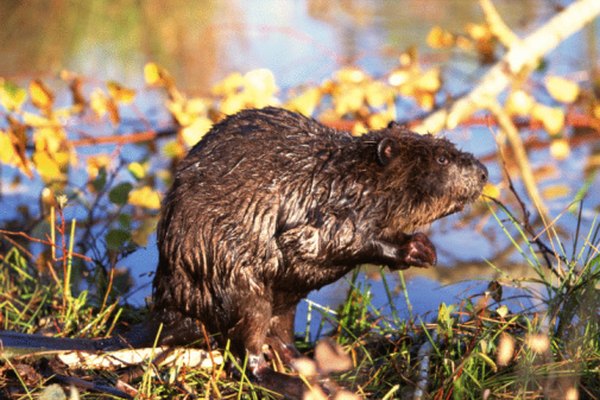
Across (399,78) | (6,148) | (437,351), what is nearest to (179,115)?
(6,148)

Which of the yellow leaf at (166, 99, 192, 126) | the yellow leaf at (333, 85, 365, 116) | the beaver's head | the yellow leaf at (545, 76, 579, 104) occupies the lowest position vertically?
the beaver's head

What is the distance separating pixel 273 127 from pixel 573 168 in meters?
3.03

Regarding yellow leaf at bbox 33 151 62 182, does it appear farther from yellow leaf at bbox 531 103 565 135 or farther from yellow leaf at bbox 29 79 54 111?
yellow leaf at bbox 531 103 565 135

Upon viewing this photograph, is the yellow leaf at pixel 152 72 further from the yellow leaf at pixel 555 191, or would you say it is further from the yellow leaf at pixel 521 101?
Result: the yellow leaf at pixel 555 191

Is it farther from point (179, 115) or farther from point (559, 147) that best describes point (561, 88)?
point (179, 115)

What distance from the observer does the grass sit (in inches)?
93.3

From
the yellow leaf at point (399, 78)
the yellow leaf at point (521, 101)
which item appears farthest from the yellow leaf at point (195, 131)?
the yellow leaf at point (521, 101)

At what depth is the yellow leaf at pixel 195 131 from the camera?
4.08 m

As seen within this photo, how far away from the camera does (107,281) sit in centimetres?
337

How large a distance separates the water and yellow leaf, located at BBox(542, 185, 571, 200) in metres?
0.04

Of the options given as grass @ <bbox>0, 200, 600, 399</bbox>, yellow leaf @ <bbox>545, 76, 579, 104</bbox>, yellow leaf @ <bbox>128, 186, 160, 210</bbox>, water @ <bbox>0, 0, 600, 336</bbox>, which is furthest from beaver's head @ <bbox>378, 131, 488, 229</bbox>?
yellow leaf @ <bbox>545, 76, 579, 104</bbox>

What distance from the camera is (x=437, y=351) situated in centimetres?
253

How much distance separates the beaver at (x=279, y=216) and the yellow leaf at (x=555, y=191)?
2188 mm

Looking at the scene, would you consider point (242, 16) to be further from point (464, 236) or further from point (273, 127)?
point (273, 127)
